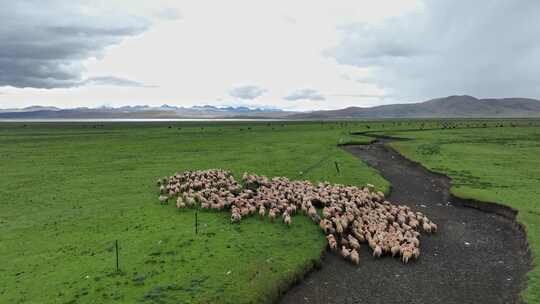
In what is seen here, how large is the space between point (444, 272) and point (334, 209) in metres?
7.21

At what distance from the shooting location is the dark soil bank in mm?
14332

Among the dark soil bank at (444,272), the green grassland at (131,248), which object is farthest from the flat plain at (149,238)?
the dark soil bank at (444,272)

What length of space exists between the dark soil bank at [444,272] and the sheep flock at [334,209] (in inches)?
27.8

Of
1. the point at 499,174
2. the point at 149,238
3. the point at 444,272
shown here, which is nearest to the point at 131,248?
the point at 149,238

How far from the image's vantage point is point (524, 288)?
46.0 feet

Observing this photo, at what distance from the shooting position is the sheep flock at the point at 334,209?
18.7 m

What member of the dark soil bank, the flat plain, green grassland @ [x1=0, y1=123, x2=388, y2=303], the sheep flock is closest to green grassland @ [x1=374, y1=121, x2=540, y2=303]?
the flat plain

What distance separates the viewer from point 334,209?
22109 millimetres

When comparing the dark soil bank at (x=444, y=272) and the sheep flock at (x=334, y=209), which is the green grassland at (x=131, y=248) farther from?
the dark soil bank at (x=444, y=272)

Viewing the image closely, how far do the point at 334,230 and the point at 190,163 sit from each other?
25731mm

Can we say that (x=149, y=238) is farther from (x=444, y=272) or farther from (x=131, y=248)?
(x=444, y=272)

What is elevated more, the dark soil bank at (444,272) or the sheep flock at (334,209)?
the sheep flock at (334,209)

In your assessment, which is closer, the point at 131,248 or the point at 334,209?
the point at 131,248

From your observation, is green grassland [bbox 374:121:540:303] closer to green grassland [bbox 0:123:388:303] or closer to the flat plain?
the flat plain
